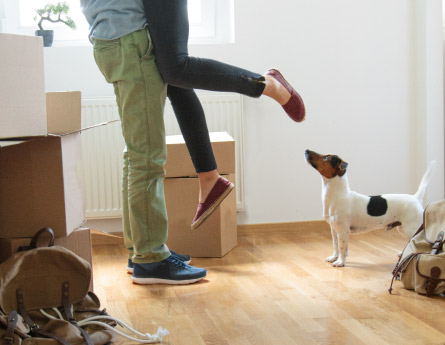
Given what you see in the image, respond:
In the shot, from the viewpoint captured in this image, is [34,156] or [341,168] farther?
[341,168]

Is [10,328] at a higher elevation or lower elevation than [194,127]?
lower

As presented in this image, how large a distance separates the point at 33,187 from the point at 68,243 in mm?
185

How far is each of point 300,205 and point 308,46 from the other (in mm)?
775

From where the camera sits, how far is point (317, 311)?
1.73 m

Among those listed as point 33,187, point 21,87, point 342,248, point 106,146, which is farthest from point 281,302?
point 106,146

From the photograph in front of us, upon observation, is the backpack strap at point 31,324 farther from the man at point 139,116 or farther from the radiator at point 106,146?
the radiator at point 106,146

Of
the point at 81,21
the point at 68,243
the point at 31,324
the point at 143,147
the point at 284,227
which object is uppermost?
the point at 81,21

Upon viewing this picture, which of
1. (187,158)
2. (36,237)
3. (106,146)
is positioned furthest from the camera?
(106,146)

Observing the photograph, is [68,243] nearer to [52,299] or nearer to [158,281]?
[52,299]

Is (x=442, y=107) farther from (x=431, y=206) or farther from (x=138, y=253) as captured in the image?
(x=138, y=253)

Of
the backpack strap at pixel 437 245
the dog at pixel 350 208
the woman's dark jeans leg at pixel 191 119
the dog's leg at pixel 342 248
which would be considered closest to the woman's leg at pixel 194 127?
the woman's dark jeans leg at pixel 191 119

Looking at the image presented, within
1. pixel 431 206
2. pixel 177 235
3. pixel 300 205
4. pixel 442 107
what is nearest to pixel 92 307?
pixel 177 235

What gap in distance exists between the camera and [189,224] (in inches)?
99.6

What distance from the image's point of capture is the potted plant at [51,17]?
293 centimetres
